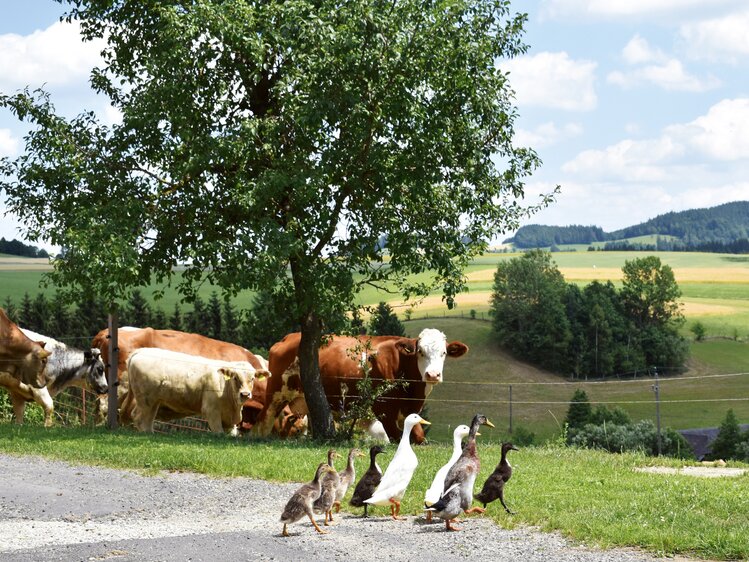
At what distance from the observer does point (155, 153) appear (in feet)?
69.6

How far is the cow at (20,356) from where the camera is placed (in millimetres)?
23609

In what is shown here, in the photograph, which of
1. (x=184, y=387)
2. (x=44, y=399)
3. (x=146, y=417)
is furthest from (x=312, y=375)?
(x=44, y=399)

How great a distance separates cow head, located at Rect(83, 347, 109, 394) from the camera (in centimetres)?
2566

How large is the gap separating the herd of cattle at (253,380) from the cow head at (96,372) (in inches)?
56.0

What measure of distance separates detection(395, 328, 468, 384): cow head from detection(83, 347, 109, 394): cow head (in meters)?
8.26

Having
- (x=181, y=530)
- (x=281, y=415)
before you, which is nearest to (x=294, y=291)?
(x=281, y=415)

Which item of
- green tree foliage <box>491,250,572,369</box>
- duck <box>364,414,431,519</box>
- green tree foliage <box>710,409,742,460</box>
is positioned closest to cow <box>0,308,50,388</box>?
duck <box>364,414,431,519</box>

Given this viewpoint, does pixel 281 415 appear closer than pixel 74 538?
No

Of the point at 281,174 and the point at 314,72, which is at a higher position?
the point at 314,72

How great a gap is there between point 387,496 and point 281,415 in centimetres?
1221

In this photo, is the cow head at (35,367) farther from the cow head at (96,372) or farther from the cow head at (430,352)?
the cow head at (430,352)

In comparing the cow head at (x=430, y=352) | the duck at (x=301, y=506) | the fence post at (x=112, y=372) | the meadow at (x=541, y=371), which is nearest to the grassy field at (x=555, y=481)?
the duck at (x=301, y=506)

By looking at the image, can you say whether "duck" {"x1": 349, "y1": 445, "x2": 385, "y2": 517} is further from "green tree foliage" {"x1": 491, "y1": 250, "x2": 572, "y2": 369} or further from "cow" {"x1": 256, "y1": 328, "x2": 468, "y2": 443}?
"green tree foliage" {"x1": 491, "y1": 250, "x2": 572, "y2": 369}

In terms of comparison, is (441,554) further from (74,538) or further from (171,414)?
(171,414)
